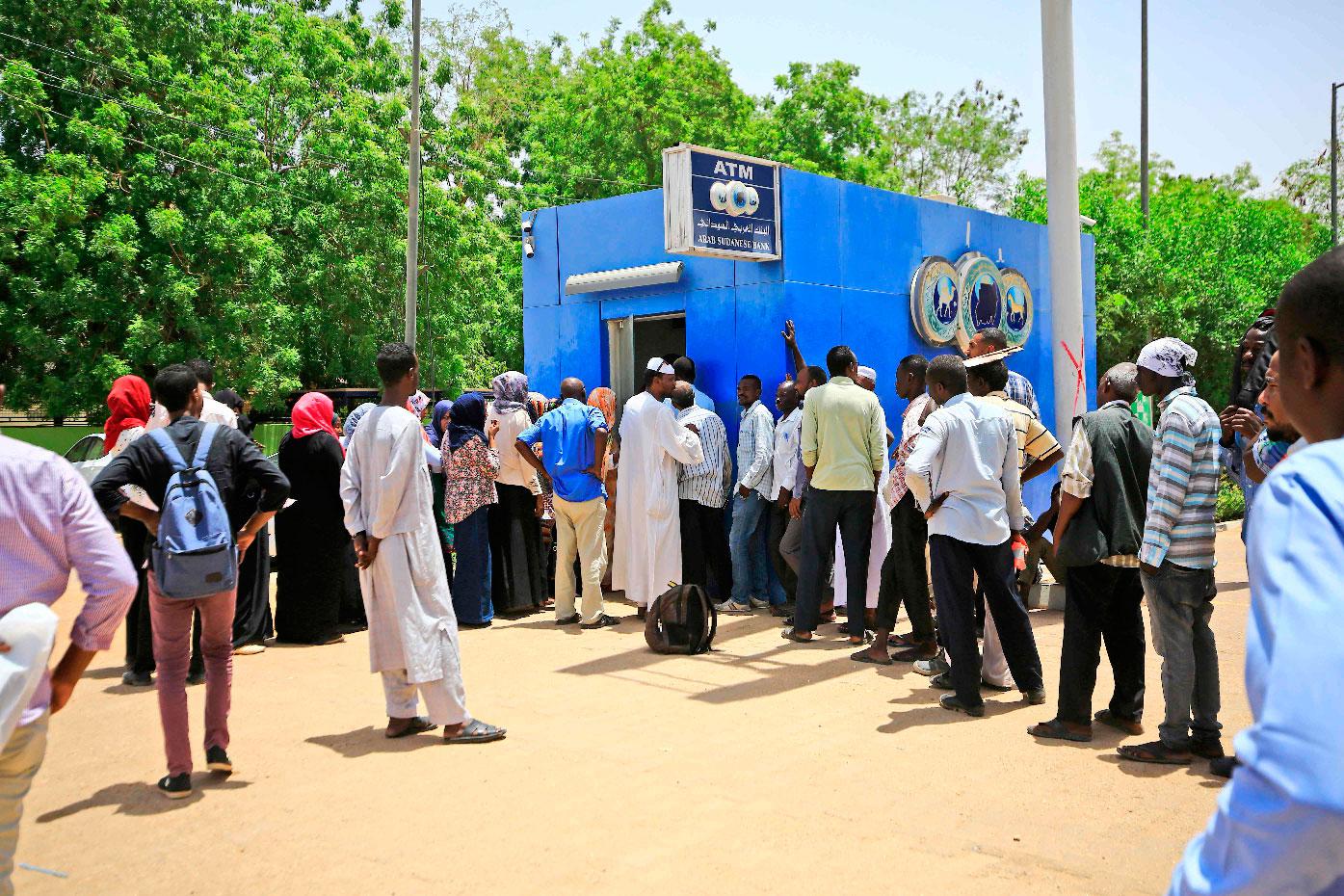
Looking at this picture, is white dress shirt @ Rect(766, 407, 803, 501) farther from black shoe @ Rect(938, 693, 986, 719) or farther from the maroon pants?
the maroon pants

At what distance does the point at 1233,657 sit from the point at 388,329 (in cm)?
1923

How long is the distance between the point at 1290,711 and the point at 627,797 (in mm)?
3861

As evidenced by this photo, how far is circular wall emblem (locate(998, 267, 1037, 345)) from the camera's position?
37.4ft

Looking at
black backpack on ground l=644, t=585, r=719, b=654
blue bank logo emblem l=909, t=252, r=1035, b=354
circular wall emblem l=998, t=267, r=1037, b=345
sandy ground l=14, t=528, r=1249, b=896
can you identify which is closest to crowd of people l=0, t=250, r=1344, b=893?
sandy ground l=14, t=528, r=1249, b=896

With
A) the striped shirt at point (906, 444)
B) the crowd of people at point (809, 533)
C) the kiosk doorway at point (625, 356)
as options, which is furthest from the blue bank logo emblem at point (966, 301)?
the striped shirt at point (906, 444)

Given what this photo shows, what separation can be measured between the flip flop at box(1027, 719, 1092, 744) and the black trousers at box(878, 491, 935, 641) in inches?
63.6

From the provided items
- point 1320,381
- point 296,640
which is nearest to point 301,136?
point 296,640

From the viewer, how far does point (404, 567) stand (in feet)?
18.2

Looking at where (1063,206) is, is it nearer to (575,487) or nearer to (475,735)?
(575,487)

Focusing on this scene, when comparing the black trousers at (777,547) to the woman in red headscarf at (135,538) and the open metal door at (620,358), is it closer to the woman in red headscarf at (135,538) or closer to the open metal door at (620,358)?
the open metal door at (620,358)

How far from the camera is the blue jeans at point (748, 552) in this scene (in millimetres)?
9172

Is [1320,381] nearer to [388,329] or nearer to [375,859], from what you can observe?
[375,859]

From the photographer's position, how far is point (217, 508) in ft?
15.9

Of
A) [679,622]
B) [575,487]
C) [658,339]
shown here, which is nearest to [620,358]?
[658,339]
